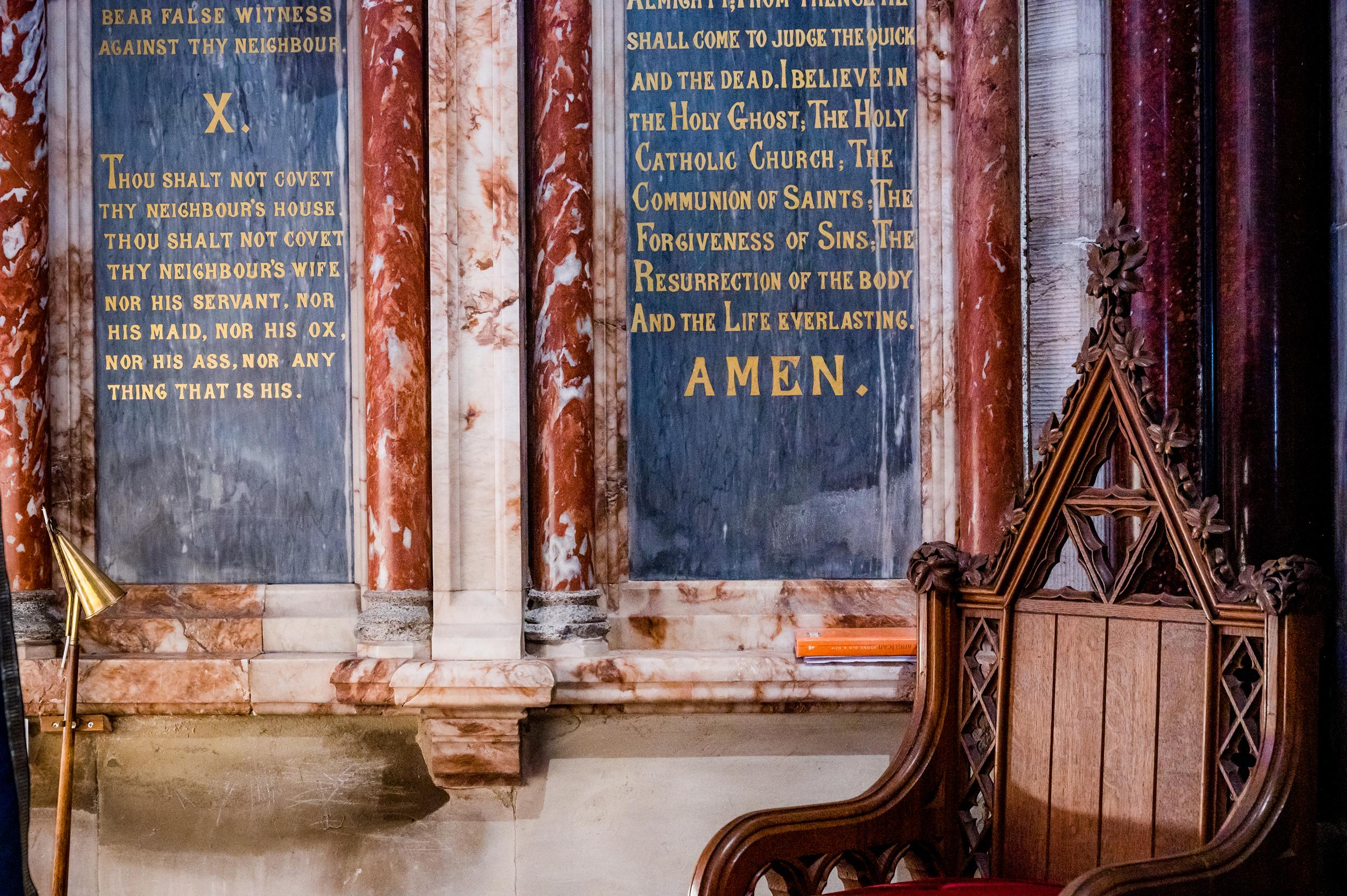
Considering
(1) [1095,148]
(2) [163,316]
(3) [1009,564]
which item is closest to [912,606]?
(3) [1009,564]

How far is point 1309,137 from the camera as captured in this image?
2521 mm

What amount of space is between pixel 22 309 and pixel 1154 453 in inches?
114

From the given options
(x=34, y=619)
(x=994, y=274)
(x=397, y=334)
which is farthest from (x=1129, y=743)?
(x=34, y=619)

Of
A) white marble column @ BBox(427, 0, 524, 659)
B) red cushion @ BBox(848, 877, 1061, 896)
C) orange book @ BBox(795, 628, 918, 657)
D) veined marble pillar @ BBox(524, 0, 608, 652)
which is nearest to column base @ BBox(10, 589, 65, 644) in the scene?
white marble column @ BBox(427, 0, 524, 659)

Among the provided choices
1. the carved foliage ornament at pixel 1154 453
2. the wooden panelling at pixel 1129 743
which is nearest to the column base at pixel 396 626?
the carved foliage ornament at pixel 1154 453

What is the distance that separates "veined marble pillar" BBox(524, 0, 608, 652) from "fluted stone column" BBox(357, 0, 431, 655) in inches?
12.4

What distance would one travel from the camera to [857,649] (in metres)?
2.80

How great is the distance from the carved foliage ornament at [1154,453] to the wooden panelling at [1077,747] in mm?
234

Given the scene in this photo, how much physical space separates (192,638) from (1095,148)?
114 inches

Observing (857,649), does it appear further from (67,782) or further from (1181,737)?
(67,782)

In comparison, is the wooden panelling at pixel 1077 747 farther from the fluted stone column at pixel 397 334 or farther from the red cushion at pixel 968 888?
the fluted stone column at pixel 397 334

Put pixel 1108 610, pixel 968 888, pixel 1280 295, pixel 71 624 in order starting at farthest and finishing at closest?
pixel 1280 295, pixel 71 624, pixel 1108 610, pixel 968 888

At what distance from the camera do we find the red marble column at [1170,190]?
104 inches

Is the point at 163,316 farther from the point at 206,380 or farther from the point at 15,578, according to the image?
the point at 15,578
